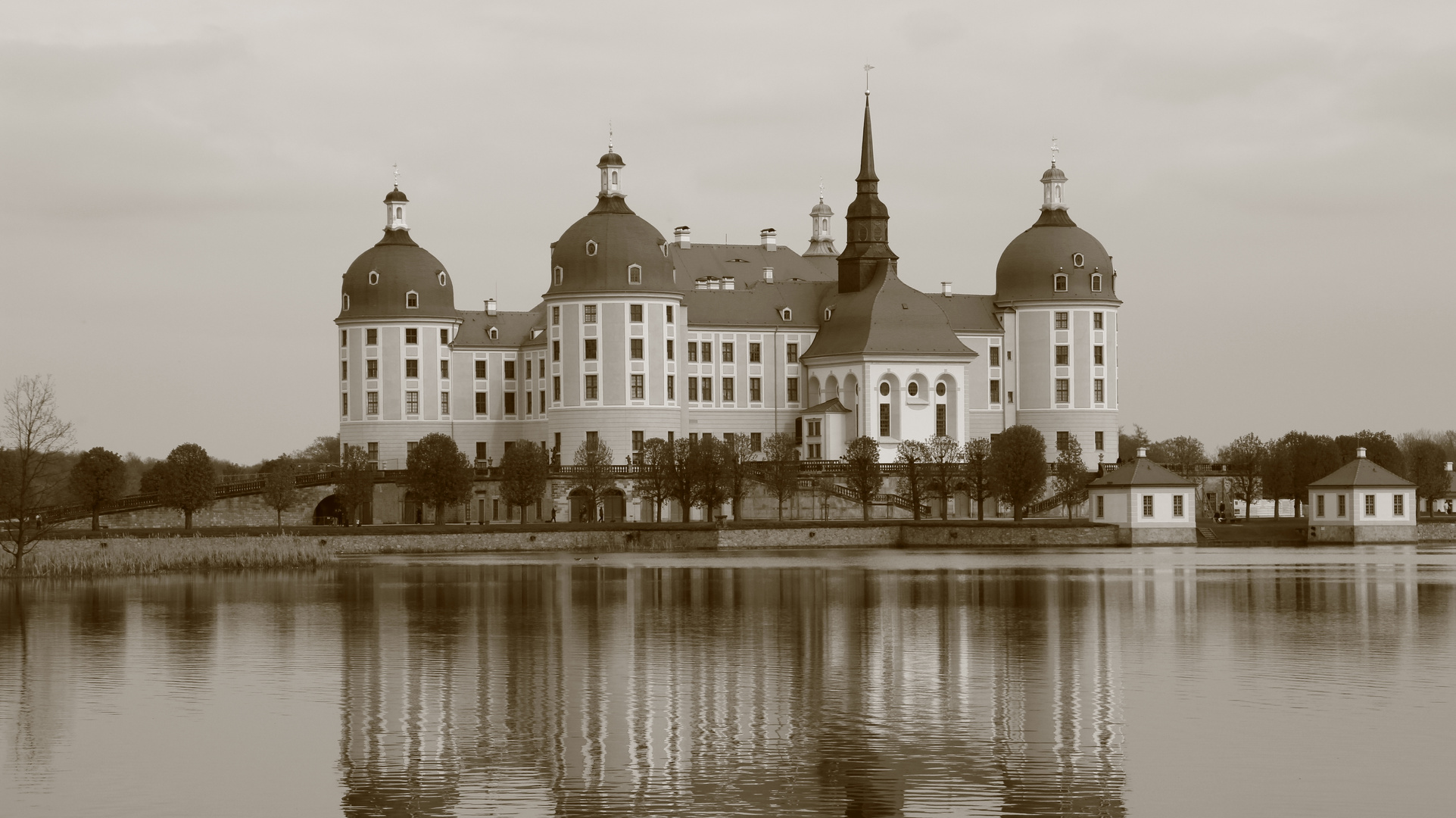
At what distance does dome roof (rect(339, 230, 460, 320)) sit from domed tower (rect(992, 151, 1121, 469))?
101ft

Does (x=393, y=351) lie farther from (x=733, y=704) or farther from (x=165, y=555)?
(x=733, y=704)

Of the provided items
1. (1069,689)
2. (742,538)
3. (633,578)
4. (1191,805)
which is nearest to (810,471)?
(742,538)

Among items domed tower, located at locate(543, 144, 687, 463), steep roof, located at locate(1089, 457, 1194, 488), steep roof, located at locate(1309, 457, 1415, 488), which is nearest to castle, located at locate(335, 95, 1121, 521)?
domed tower, located at locate(543, 144, 687, 463)

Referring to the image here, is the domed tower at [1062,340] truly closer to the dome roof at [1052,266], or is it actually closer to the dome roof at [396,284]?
the dome roof at [1052,266]

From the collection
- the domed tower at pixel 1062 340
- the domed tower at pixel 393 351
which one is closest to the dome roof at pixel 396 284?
the domed tower at pixel 393 351

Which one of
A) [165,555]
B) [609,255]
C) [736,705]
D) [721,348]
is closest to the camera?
[736,705]

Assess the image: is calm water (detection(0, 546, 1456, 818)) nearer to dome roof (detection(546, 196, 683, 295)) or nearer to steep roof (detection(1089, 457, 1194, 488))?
steep roof (detection(1089, 457, 1194, 488))

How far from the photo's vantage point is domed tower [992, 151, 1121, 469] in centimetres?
10925

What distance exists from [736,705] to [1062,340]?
87.3 metres

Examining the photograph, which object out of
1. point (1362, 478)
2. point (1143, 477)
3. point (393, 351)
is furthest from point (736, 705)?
point (393, 351)

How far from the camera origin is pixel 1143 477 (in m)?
86.1

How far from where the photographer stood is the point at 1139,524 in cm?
8575

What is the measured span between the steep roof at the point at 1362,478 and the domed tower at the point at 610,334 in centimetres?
3338

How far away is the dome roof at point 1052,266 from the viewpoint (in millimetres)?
110375
